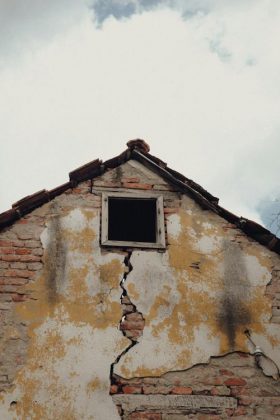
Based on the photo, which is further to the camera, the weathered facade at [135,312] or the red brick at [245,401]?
the red brick at [245,401]

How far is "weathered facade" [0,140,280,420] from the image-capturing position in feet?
15.8

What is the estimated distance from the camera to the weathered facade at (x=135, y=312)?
482 centimetres

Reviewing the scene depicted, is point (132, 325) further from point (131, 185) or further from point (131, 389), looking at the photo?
point (131, 185)

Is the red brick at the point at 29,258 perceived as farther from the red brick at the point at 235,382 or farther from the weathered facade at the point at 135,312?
the red brick at the point at 235,382

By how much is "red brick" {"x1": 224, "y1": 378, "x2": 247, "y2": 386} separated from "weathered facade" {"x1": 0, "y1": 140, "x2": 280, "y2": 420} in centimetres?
2

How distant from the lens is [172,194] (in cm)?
648

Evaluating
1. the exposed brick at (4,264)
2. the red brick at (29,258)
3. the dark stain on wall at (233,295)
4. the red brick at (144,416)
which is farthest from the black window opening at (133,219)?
the red brick at (144,416)

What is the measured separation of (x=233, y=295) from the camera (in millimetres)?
5629

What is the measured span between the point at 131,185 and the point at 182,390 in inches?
117

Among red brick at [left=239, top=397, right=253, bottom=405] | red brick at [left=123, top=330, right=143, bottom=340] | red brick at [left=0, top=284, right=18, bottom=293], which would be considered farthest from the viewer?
red brick at [left=0, top=284, right=18, bottom=293]

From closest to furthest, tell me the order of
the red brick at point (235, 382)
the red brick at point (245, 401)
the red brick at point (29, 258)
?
the red brick at point (245, 401)
the red brick at point (235, 382)
the red brick at point (29, 258)

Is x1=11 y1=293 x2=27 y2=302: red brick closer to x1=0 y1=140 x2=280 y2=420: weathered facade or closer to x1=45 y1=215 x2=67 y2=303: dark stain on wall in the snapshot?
x1=0 y1=140 x2=280 y2=420: weathered facade

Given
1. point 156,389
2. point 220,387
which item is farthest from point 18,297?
point 220,387

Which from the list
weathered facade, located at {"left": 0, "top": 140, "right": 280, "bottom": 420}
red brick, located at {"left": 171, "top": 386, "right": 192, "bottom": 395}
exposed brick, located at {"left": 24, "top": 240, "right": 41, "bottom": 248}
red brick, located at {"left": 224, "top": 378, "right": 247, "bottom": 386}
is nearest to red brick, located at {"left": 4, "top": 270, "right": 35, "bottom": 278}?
weathered facade, located at {"left": 0, "top": 140, "right": 280, "bottom": 420}
